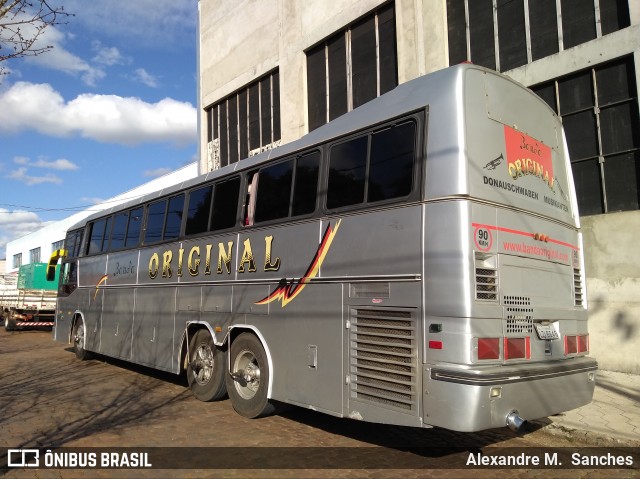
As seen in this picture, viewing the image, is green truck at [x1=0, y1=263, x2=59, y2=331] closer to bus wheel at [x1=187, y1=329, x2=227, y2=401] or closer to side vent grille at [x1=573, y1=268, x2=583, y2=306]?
bus wheel at [x1=187, y1=329, x2=227, y2=401]

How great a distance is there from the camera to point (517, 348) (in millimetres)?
4902

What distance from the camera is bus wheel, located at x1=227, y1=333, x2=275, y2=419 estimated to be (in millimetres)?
6726

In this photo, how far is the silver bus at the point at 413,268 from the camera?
15.3ft

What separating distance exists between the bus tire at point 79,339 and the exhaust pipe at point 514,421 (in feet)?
34.0

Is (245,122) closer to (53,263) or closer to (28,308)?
(53,263)

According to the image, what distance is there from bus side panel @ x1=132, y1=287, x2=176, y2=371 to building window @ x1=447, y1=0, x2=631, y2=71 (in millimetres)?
8665

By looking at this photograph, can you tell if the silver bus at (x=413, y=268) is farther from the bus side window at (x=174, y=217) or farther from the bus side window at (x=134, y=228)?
the bus side window at (x=134, y=228)

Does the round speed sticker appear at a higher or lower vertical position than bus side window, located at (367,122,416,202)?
lower

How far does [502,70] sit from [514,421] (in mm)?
9156

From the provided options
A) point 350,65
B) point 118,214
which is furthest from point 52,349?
point 350,65

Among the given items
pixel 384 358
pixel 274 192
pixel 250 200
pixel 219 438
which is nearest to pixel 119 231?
pixel 250 200

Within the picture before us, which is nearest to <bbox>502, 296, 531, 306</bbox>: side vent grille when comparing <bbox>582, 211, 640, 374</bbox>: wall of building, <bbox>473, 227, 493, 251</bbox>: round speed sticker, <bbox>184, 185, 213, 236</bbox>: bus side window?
<bbox>473, 227, 493, 251</bbox>: round speed sticker

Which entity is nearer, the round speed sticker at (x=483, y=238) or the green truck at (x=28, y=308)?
the round speed sticker at (x=483, y=238)

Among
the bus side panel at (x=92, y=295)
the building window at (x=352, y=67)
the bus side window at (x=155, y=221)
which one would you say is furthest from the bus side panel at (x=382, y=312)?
the building window at (x=352, y=67)
